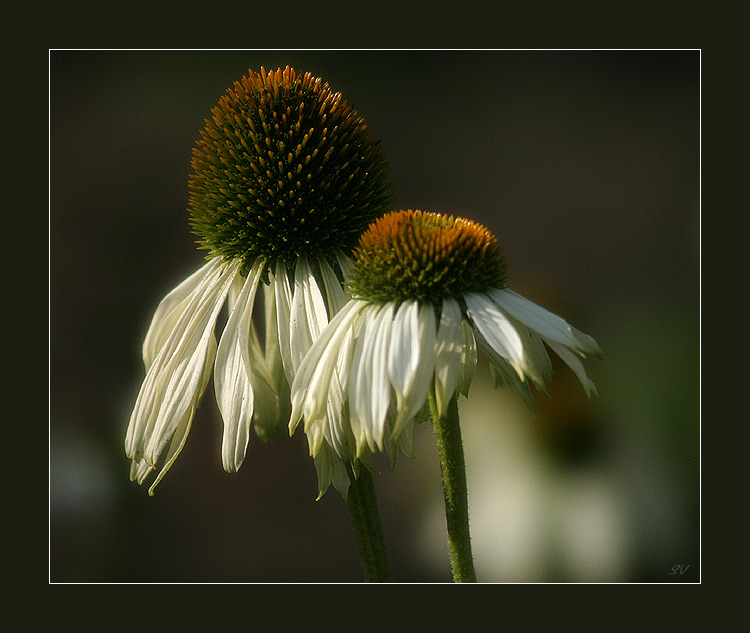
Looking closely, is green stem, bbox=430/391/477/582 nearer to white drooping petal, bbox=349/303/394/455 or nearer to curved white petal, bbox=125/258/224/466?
white drooping petal, bbox=349/303/394/455

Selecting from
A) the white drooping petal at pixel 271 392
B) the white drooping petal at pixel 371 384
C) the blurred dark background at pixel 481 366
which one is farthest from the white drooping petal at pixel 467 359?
the blurred dark background at pixel 481 366

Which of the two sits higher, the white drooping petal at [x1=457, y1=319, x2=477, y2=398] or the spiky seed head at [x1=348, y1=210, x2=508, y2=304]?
the spiky seed head at [x1=348, y1=210, x2=508, y2=304]

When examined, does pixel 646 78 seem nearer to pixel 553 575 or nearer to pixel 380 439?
pixel 553 575

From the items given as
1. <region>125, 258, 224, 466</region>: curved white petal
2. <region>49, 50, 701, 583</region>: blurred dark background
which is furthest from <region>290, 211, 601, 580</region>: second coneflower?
<region>49, 50, 701, 583</region>: blurred dark background

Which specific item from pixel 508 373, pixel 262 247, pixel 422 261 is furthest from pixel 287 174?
pixel 508 373

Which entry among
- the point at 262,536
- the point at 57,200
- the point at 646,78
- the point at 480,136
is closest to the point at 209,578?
the point at 262,536

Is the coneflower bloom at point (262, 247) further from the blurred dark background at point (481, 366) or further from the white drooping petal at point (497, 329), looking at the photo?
the blurred dark background at point (481, 366)

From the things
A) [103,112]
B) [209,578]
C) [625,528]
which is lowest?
[209,578]
